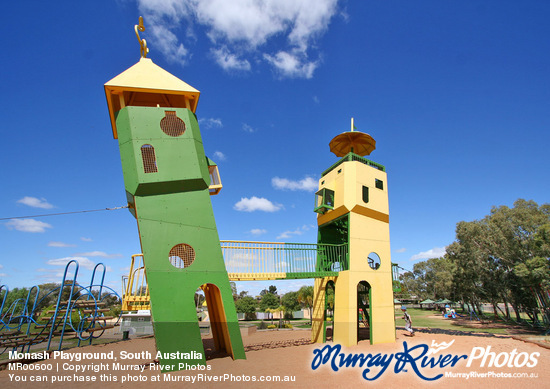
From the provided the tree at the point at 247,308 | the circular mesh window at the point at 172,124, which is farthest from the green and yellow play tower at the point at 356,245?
the tree at the point at 247,308

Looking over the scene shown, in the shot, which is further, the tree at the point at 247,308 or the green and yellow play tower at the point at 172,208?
the tree at the point at 247,308

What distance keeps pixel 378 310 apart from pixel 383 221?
4163 mm

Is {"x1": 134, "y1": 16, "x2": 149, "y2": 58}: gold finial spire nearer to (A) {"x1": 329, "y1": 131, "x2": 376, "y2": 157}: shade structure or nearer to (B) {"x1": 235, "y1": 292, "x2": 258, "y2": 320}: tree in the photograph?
(A) {"x1": 329, "y1": 131, "x2": 376, "y2": 157}: shade structure

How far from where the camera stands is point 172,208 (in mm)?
9219

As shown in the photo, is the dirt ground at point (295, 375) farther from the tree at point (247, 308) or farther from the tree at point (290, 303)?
the tree at point (290, 303)

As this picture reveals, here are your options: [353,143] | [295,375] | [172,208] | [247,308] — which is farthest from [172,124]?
[247,308]

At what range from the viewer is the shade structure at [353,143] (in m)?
16.2

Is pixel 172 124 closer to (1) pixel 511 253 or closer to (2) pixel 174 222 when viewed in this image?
(2) pixel 174 222

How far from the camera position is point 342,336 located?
1253cm

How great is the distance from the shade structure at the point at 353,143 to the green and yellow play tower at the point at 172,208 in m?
8.67

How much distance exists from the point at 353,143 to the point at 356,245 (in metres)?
6.19

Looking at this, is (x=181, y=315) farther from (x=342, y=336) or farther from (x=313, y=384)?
(x=342, y=336)

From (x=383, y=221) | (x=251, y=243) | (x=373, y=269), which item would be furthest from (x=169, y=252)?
(x=383, y=221)

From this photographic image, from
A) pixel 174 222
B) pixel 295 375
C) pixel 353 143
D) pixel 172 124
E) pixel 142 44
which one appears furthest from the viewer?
pixel 353 143
